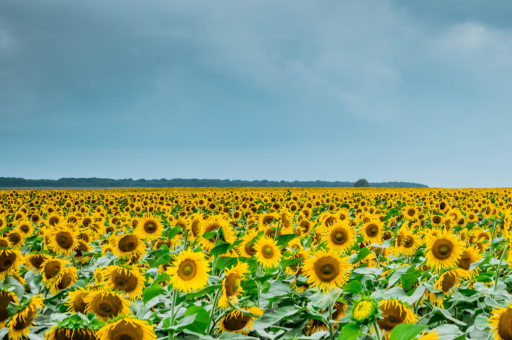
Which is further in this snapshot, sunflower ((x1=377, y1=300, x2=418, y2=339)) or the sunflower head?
sunflower ((x1=377, y1=300, x2=418, y2=339))

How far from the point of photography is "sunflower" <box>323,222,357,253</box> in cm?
504

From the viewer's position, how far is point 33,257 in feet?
15.8

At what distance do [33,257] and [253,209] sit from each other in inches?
351

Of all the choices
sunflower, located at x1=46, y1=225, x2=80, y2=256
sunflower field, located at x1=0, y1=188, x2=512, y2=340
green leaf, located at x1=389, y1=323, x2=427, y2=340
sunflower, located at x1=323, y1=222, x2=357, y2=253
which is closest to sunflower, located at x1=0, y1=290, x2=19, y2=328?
sunflower field, located at x1=0, y1=188, x2=512, y2=340

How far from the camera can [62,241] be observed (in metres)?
5.98

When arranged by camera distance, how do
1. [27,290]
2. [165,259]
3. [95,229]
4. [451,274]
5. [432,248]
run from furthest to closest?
[95,229] → [27,290] → [432,248] → [451,274] → [165,259]

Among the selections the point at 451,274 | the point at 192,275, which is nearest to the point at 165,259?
the point at 192,275

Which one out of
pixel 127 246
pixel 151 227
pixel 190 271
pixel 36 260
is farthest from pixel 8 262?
pixel 190 271

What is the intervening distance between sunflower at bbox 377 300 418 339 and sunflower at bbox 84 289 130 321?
1858 millimetres

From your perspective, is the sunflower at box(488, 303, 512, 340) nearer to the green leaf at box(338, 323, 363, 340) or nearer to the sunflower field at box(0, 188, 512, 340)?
the sunflower field at box(0, 188, 512, 340)

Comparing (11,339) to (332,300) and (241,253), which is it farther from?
(332,300)

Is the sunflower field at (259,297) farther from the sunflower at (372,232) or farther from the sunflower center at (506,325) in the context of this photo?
the sunflower at (372,232)

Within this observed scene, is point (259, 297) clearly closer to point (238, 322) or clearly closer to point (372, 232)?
point (238, 322)

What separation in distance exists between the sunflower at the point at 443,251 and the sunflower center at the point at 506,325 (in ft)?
5.21
